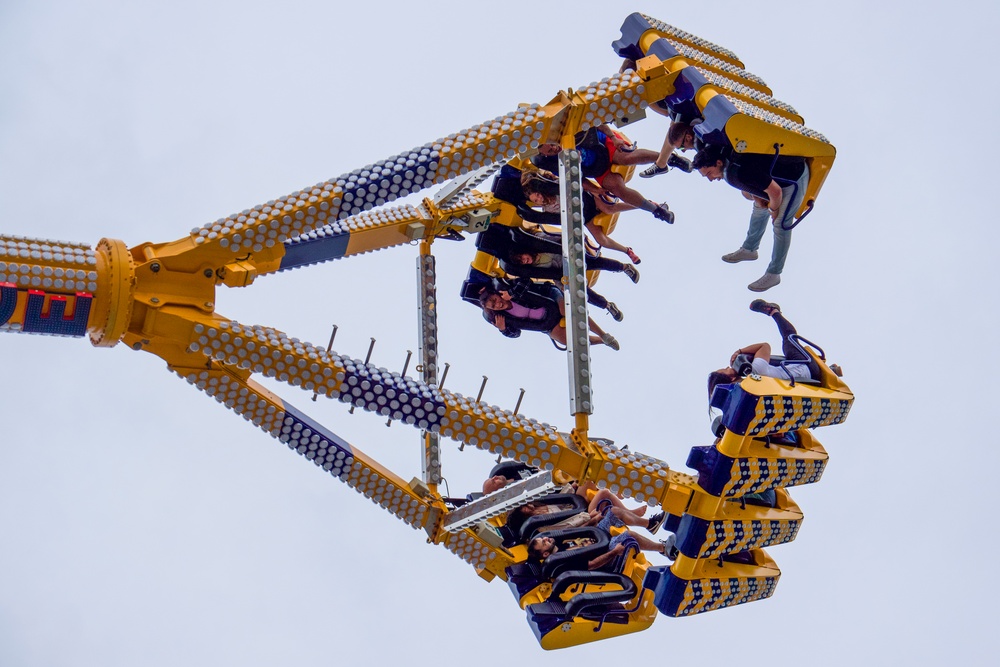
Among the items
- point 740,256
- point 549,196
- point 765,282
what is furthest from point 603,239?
point 765,282

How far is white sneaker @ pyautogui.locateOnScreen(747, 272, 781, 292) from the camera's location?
2145 centimetres

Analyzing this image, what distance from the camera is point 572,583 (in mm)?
20891

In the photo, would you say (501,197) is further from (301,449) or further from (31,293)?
(31,293)

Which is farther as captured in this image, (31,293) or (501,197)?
(501,197)

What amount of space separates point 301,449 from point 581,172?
4923 mm

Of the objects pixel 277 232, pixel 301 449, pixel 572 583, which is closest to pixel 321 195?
pixel 277 232

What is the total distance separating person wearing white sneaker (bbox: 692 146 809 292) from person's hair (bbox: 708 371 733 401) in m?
1.54

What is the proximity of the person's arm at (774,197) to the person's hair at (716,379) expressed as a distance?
213 cm

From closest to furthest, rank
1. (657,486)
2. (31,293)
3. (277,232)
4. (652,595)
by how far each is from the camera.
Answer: (31,293), (277,232), (657,486), (652,595)

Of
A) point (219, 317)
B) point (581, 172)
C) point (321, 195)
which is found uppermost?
point (581, 172)

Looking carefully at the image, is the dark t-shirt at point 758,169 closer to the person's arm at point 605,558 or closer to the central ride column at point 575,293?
the central ride column at point 575,293

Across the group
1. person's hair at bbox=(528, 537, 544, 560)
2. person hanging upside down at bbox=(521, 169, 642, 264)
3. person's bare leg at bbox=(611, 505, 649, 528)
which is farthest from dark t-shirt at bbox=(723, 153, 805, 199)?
person's hair at bbox=(528, 537, 544, 560)

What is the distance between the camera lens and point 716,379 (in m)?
20.7

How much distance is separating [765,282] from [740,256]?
0.52m
